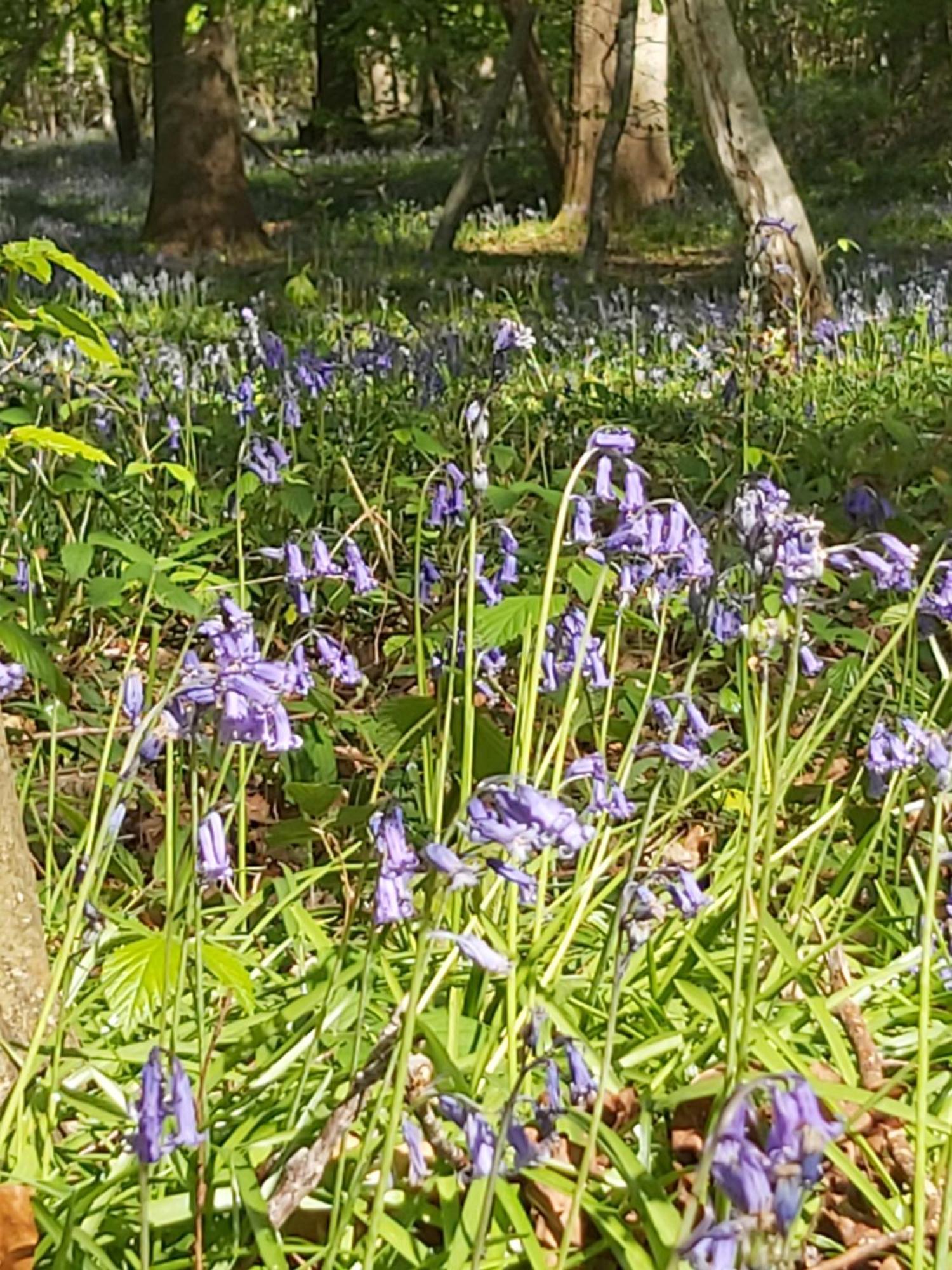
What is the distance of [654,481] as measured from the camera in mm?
4797

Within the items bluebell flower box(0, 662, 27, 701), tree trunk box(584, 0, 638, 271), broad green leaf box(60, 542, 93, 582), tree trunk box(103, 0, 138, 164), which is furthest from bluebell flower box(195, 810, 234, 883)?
tree trunk box(103, 0, 138, 164)

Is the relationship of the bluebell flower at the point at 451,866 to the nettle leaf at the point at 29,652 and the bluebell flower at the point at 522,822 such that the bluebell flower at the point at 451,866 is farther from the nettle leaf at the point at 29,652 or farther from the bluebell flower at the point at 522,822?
the nettle leaf at the point at 29,652

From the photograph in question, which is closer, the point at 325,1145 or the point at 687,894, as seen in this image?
the point at 325,1145

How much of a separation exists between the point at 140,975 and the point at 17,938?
16cm

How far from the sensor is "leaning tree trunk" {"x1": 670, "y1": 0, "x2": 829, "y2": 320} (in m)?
7.18

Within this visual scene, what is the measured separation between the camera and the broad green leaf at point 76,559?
9.31 ft

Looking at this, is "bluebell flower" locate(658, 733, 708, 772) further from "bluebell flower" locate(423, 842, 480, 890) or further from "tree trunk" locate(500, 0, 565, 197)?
"tree trunk" locate(500, 0, 565, 197)

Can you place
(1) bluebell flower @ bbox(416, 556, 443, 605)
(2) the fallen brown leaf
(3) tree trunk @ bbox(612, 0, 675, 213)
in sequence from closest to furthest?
1. (2) the fallen brown leaf
2. (1) bluebell flower @ bbox(416, 556, 443, 605)
3. (3) tree trunk @ bbox(612, 0, 675, 213)

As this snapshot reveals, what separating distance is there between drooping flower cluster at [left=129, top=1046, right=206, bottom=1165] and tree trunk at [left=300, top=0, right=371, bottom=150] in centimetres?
1452

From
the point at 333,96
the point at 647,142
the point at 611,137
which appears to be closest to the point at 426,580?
the point at 611,137

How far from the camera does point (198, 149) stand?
476 inches

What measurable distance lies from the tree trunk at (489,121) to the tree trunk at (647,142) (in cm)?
200

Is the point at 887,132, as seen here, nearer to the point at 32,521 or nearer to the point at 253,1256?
the point at 32,521

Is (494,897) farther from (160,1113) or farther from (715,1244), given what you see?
(715,1244)
